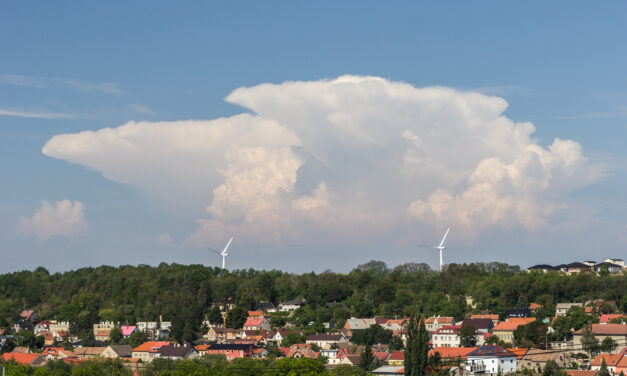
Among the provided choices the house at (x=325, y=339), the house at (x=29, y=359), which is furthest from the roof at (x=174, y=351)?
the house at (x=325, y=339)

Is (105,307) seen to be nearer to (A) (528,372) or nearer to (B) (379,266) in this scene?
(B) (379,266)

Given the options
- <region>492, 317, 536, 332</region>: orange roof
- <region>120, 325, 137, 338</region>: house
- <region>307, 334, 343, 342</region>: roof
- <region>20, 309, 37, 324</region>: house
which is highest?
<region>20, 309, 37, 324</region>: house

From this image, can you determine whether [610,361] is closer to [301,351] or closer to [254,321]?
[301,351]

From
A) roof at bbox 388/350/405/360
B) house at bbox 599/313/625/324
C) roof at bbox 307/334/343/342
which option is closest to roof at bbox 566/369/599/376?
roof at bbox 388/350/405/360

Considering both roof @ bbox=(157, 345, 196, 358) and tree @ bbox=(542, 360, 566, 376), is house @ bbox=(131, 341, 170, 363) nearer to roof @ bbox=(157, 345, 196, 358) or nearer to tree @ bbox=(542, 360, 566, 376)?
roof @ bbox=(157, 345, 196, 358)

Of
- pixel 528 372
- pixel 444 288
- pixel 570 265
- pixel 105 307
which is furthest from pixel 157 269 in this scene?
pixel 528 372

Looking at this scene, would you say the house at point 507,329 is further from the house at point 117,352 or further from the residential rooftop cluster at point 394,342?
the house at point 117,352
